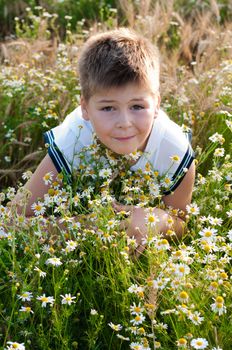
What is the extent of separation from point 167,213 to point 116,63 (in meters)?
0.73

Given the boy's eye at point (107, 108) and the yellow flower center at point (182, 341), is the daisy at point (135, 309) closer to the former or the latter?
the yellow flower center at point (182, 341)

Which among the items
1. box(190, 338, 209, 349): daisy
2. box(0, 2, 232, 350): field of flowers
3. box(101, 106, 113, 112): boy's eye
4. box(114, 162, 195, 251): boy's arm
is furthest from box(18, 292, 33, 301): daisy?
box(101, 106, 113, 112): boy's eye

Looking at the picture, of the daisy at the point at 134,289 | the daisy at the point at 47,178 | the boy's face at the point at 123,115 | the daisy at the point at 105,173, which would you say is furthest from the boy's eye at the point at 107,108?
the daisy at the point at 134,289

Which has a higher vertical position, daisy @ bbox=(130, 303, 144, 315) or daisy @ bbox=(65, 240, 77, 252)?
daisy @ bbox=(65, 240, 77, 252)

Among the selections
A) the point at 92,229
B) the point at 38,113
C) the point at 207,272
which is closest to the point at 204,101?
the point at 38,113

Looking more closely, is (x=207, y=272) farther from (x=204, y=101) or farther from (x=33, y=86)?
(x=33, y=86)

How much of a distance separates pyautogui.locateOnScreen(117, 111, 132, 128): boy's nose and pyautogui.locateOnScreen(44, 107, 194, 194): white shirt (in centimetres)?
28

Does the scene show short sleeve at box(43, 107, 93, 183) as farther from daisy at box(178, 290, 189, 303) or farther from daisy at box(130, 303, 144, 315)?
daisy at box(178, 290, 189, 303)

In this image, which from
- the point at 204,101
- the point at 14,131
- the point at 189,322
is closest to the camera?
the point at 189,322

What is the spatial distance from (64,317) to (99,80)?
1148 millimetres

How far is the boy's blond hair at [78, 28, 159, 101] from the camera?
333 cm

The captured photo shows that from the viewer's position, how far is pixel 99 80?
336cm

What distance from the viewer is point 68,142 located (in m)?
3.71

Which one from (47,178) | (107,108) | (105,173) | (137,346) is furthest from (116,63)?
(137,346)
